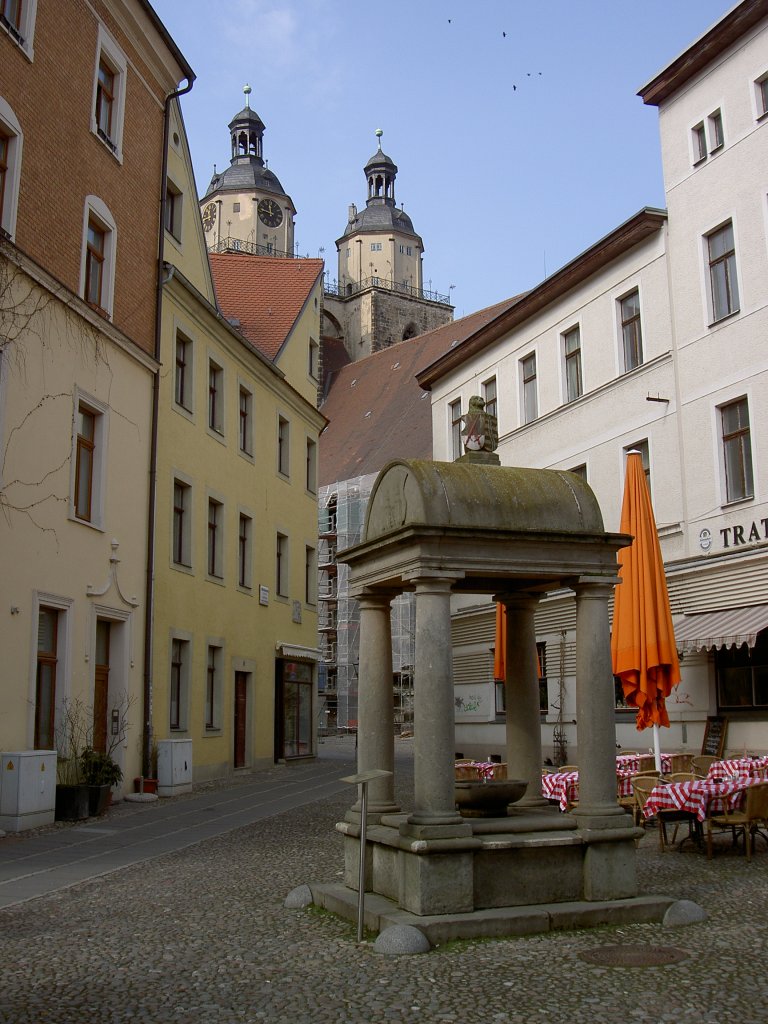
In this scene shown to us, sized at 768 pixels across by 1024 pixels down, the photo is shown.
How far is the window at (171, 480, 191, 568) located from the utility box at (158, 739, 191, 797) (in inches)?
156

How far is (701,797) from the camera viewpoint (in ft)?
34.7

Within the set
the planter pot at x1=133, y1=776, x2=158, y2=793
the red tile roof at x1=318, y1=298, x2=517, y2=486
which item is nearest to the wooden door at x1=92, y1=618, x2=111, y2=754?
the planter pot at x1=133, y1=776, x2=158, y2=793

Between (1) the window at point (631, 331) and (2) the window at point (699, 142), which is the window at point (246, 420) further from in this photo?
(2) the window at point (699, 142)

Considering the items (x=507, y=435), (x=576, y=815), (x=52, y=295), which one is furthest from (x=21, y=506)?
(x=507, y=435)

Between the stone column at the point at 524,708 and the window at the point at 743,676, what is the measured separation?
Answer: 9.54 metres

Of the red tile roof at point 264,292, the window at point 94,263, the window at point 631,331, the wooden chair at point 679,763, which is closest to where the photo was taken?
the wooden chair at point 679,763

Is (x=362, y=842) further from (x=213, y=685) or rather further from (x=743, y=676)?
(x=213, y=685)

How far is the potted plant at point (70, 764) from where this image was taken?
14.8 m

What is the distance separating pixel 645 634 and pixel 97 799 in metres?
7.77

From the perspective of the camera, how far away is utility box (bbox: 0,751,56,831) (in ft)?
44.7

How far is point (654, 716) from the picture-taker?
13.1 m

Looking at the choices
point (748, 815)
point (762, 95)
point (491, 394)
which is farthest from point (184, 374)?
point (748, 815)

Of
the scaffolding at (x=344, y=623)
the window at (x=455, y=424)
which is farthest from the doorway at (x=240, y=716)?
the scaffolding at (x=344, y=623)

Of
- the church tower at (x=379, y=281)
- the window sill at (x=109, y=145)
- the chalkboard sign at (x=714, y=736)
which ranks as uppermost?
the church tower at (x=379, y=281)
